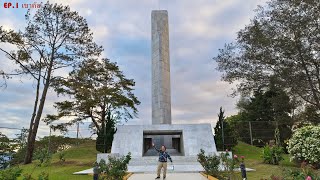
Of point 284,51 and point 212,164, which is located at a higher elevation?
point 284,51

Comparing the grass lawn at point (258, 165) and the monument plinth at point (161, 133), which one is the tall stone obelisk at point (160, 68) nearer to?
the monument plinth at point (161, 133)

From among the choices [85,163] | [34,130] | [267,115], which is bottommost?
[85,163]

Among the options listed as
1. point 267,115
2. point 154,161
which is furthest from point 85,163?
point 267,115

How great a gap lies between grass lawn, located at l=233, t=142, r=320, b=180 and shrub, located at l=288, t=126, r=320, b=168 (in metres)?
0.70

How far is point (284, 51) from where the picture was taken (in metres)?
19.2

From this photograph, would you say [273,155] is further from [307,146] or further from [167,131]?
[167,131]

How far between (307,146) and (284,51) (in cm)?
885

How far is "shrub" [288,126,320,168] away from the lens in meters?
12.1

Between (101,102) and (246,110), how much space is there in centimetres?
1761

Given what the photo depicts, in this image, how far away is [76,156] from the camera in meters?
20.1

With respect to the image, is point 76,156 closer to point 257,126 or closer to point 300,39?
point 257,126

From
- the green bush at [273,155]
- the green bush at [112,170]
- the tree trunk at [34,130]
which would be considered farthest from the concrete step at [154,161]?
the tree trunk at [34,130]

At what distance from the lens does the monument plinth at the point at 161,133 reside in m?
14.6

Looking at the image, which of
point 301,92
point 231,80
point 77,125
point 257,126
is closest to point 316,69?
point 301,92
